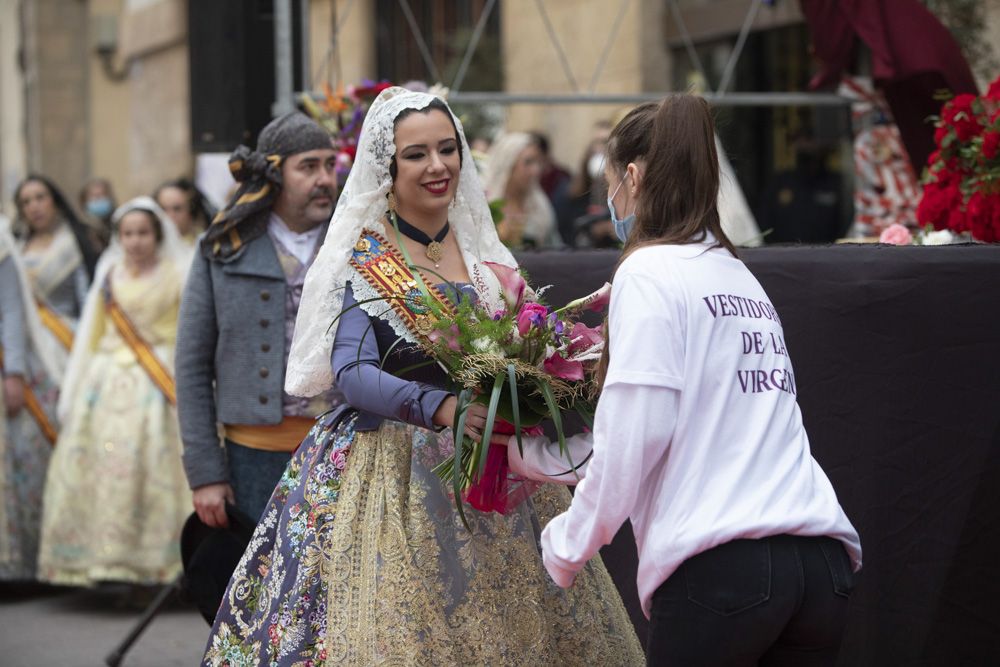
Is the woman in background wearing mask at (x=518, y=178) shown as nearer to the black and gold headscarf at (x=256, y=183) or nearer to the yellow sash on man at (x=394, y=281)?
the black and gold headscarf at (x=256, y=183)

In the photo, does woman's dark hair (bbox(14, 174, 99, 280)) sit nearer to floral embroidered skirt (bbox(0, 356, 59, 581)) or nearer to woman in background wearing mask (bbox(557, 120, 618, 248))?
floral embroidered skirt (bbox(0, 356, 59, 581))

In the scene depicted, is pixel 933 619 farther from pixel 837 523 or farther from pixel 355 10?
pixel 355 10

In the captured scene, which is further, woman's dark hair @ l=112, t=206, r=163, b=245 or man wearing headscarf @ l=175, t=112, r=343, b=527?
woman's dark hair @ l=112, t=206, r=163, b=245

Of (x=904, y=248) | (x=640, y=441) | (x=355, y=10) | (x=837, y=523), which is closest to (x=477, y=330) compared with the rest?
(x=640, y=441)

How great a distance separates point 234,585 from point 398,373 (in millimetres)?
768

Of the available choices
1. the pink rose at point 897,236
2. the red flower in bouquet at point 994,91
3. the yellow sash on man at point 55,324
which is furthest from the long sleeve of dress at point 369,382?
the yellow sash on man at point 55,324

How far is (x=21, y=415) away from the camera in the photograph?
771cm

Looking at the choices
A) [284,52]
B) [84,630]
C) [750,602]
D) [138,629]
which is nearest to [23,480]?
[84,630]

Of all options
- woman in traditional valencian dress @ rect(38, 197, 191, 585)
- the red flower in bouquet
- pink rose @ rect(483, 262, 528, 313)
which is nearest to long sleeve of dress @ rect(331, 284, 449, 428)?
pink rose @ rect(483, 262, 528, 313)

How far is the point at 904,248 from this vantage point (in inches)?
154

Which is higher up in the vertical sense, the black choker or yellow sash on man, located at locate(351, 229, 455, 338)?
the black choker

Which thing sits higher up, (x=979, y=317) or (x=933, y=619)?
(x=979, y=317)

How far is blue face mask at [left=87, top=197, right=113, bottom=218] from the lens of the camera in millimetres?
12789

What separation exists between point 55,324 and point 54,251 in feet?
1.71
